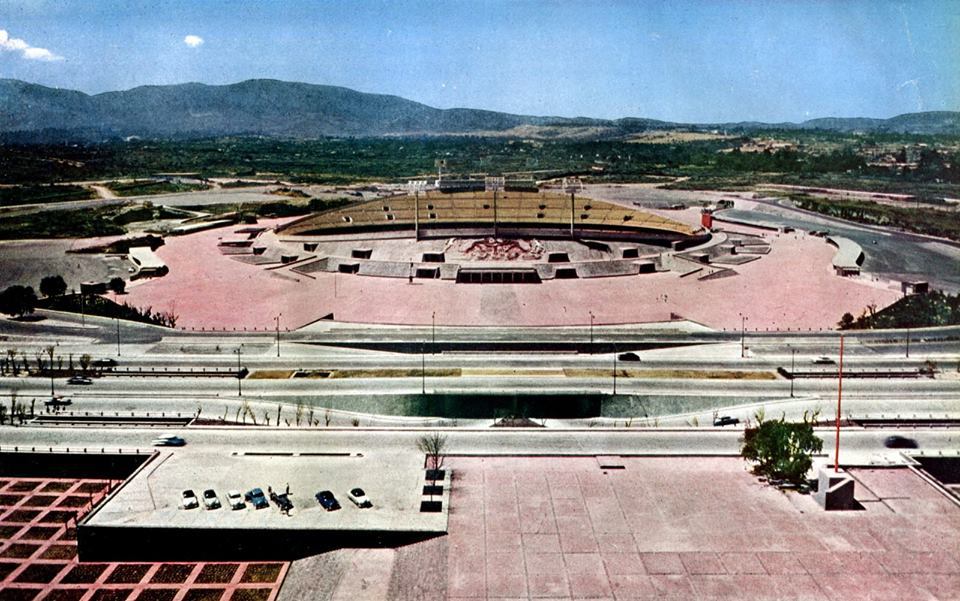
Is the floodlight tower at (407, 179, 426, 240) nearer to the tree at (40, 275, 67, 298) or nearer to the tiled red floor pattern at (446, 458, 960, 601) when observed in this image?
the tree at (40, 275, 67, 298)

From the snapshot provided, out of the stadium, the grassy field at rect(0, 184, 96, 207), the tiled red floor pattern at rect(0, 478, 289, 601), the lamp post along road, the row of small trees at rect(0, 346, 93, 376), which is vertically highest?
the grassy field at rect(0, 184, 96, 207)

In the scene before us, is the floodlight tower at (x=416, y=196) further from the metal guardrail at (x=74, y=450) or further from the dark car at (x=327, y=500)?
the dark car at (x=327, y=500)

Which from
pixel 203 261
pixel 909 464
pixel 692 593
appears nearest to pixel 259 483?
pixel 692 593

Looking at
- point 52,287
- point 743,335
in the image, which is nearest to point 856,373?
point 743,335

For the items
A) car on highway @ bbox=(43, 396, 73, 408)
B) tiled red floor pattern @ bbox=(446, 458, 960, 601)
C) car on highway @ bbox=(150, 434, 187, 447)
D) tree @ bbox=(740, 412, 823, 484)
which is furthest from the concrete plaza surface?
car on highway @ bbox=(43, 396, 73, 408)

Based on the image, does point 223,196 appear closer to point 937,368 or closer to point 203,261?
point 203,261

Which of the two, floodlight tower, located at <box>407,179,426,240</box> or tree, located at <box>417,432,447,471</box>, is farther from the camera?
floodlight tower, located at <box>407,179,426,240</box>

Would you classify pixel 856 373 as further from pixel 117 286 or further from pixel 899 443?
→ pixel 117 286
